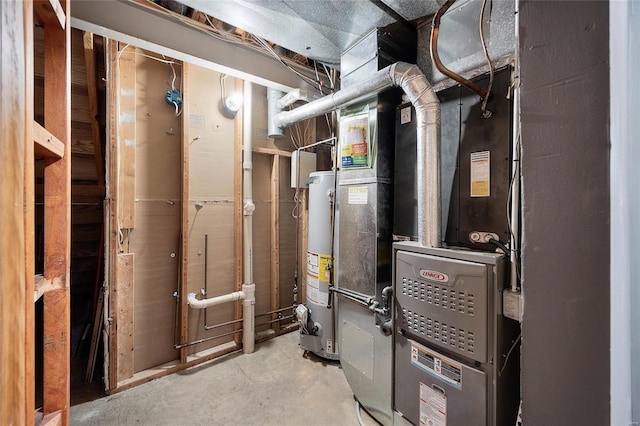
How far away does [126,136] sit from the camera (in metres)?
2.18

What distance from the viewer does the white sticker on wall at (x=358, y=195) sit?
6.09 feet

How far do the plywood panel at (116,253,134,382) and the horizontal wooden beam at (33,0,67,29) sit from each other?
→ 5.82 ft

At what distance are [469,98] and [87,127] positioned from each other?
322 centimetres

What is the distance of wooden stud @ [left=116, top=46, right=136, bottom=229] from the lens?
2.15 meters

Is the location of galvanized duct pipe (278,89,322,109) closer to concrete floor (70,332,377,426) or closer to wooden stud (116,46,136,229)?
wooden stud (116,46,136,229)

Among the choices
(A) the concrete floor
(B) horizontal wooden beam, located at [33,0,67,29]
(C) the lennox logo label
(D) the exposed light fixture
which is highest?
(D) the exposed light fixture

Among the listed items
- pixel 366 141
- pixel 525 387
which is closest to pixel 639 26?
pixel 525 387

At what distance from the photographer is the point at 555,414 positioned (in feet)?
2.13

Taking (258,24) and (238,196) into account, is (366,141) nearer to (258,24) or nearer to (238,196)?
(258,24)

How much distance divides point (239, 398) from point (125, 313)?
1.10 metres

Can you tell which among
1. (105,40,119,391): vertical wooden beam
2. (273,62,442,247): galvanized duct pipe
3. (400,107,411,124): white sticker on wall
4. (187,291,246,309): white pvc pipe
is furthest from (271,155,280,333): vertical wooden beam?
(273,62,442,247): galvanized duct pipe

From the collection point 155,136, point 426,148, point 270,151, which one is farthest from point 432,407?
point 155,136

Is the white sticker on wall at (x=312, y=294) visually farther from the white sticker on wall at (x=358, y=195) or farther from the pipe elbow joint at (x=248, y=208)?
the white sticker on wall at (x=358, y=195)

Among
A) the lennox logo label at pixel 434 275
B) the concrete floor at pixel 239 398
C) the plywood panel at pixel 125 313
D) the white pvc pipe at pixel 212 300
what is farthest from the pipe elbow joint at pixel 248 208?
the lennox logo label at pixel 434 275
